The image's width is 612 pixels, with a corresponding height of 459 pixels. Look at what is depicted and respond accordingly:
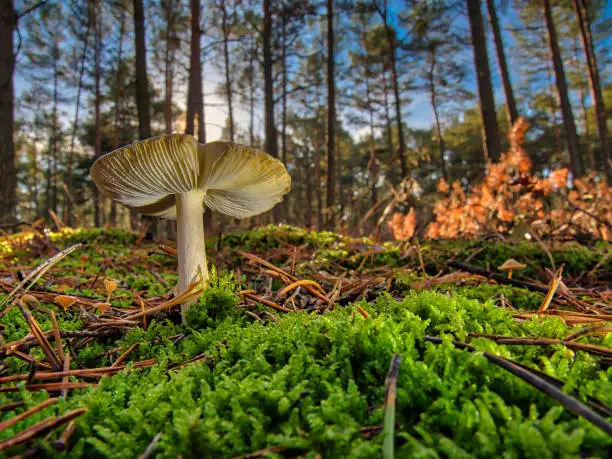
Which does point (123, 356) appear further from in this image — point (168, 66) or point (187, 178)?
point (168, 66)

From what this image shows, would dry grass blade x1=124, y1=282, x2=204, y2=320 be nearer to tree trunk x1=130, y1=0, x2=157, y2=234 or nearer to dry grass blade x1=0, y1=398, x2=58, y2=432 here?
dry grass blade x1=0, y1=398, x2=58, y2=432

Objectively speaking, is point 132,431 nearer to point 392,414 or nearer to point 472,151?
point 392,414

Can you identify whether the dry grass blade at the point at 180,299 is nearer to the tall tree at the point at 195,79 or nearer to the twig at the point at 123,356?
the twig at the point at 123,356

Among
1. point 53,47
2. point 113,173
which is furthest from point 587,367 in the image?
point 53,47

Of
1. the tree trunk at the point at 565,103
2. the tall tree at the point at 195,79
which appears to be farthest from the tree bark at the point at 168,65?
the tree trunk at the point at 565,103

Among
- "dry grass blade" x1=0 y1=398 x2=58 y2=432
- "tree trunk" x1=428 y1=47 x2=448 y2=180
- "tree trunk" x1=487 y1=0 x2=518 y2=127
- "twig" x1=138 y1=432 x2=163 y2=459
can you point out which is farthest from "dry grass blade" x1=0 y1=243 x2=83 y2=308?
"tree trunk" x1=428 y1=47 x2=448 y2=180
